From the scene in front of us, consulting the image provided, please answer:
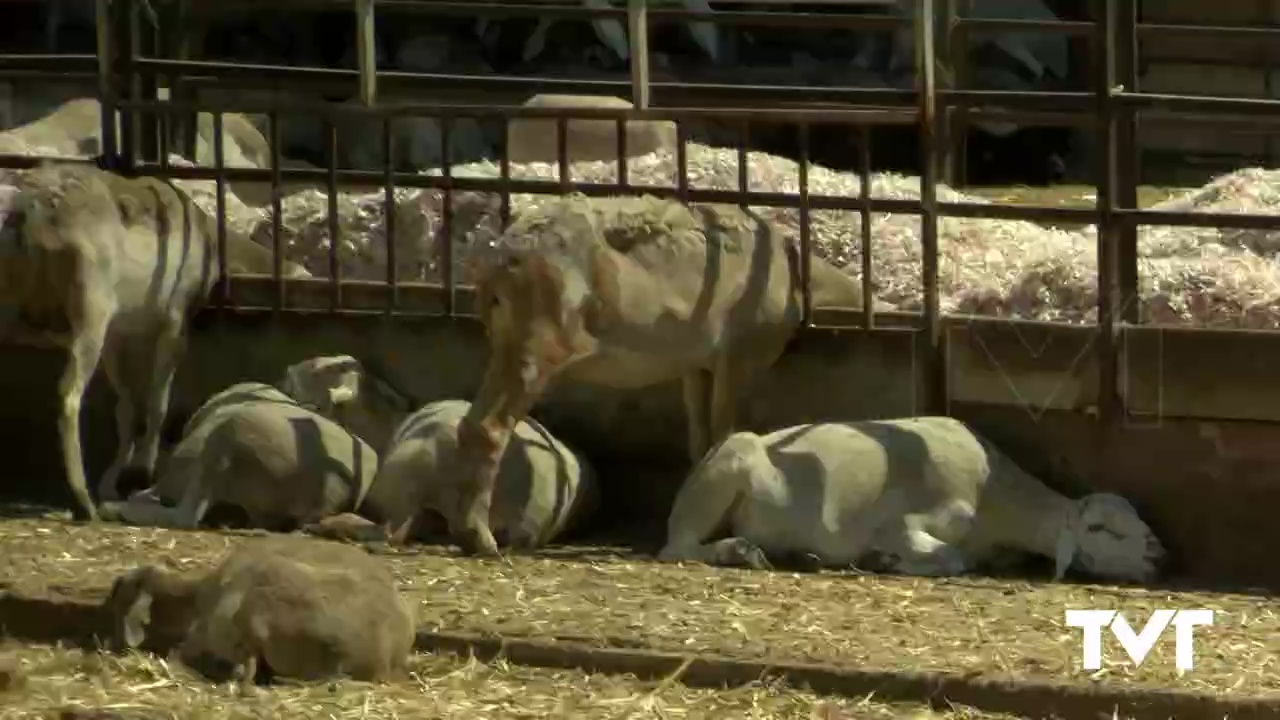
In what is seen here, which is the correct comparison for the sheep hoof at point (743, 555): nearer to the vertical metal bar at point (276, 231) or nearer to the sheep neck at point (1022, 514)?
the sheep neck at point (1022, 514)

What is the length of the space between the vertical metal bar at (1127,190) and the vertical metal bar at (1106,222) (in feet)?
0.10

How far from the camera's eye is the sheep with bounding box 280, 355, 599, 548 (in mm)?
8578

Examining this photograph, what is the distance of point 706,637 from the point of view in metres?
6.91

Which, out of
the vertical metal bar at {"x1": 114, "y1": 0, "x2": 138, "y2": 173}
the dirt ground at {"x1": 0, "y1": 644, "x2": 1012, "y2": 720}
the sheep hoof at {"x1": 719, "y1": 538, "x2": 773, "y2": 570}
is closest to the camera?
the dirt ground at {"x1": 0, "y1": 644, "x2": 1012, "y2": 720}

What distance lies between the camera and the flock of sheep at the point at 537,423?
8.22 m

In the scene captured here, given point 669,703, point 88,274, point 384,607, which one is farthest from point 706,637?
point 88,274

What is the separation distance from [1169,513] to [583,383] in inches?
85.7

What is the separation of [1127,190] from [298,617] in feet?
11.6

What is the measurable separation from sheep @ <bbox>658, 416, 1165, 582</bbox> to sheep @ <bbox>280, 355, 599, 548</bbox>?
50 centimetres

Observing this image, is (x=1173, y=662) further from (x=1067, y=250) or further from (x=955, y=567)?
(x=1067, y=250)

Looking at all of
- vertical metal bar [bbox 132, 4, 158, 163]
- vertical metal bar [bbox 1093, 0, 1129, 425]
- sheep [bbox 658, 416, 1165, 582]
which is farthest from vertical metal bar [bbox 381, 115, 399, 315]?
vertical metal bar [bbox 1093, 0, 1129, 425]

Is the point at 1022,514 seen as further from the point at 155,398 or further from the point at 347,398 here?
the point at 155,398

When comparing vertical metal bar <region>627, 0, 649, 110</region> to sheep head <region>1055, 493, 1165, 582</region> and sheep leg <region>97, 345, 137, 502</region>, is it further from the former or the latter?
sheep head <region>1055, 493, 1165, 582</region>

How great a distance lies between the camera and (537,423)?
9.10m
